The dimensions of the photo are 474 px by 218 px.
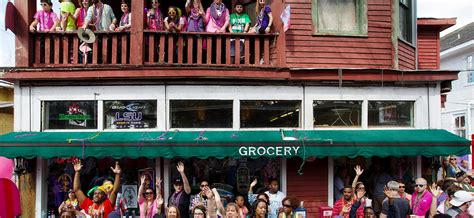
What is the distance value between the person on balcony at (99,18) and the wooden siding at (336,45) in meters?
3.72

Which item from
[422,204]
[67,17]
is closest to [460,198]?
[422,204]

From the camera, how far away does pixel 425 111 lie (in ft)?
32.6

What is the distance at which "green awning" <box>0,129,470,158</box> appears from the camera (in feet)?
27.6

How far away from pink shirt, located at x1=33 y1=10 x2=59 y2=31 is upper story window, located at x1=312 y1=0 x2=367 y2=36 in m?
5.40

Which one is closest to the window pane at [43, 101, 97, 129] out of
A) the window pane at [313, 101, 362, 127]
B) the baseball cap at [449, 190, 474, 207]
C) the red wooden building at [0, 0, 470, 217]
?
the red wooden building at [0, 0, 470, 217]

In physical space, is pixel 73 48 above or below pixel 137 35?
below

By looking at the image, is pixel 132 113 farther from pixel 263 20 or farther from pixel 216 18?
pixel 263 20

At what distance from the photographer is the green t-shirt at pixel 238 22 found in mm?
9820

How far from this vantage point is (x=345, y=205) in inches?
324

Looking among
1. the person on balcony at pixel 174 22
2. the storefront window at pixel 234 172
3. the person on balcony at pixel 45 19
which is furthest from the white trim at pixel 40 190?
the person on balcony at pixel 174 22

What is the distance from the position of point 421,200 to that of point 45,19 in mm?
7894

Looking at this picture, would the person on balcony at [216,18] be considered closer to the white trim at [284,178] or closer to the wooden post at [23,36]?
the white trim at [284,178]

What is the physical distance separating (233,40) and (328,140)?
2853 millimetres

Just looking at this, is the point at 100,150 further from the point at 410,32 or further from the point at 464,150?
the point at 410,32
